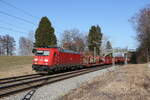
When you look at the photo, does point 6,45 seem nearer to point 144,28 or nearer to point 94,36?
point 94,36

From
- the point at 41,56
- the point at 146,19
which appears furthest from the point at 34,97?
the point at 146,19

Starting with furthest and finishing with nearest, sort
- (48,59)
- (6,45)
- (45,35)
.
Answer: (6,45) < (45,35) < (48,59)

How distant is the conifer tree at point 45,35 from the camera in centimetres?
7300

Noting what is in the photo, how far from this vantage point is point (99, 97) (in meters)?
10.7

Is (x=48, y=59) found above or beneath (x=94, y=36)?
beneath

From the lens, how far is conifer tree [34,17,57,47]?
2874 inches

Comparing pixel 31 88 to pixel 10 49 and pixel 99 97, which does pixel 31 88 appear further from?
pixel 10 49

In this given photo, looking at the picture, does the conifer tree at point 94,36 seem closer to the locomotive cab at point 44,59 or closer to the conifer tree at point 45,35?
the conifer tree at point 45,35

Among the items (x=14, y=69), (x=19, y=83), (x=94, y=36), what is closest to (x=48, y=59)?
(x=14, y=69)

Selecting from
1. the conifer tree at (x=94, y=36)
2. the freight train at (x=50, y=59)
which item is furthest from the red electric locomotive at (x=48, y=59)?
the conifer tree at (x=94, y=36)

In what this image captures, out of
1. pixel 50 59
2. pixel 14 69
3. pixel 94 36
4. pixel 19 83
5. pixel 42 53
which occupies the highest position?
pixel 94 36

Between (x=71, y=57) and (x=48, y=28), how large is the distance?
42.3 metres

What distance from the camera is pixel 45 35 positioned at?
73.4m

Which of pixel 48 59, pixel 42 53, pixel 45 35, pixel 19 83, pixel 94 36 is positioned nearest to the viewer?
pixel 19 83
